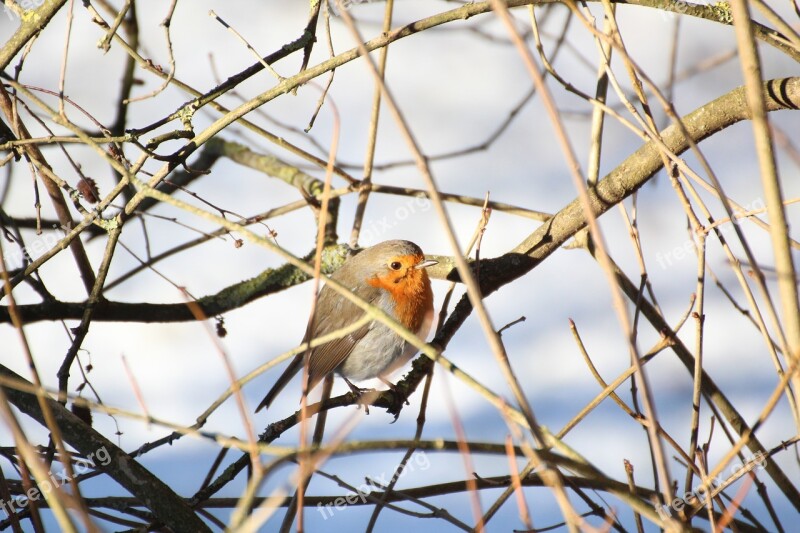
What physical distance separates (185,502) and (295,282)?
1.33 m

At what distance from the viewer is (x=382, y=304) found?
330 cm

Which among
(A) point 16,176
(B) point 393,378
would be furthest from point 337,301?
(A) point 16,176

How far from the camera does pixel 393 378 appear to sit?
12.5 feet

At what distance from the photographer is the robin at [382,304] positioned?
3.24 m

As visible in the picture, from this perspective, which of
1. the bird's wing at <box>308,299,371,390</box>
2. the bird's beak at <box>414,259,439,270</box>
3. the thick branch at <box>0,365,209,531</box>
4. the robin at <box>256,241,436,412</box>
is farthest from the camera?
the bird's wing at <box>308,299,371,390</box>

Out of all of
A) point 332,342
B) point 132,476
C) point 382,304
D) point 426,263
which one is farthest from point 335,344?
point 132,476

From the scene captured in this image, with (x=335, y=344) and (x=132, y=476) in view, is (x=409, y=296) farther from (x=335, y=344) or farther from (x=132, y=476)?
(x=132, y=476)

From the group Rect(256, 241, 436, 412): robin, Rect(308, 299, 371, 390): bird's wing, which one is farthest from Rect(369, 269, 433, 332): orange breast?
Rect(308, 299, 371, 390): bird's wing

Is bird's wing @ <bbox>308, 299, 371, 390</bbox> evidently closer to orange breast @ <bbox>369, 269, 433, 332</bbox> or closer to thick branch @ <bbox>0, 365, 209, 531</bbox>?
orange breast @ <bbox>369, 269, 433, 332</bbox>

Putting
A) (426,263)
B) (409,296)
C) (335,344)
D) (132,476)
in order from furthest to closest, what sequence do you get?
1. (335,344)
2. (409,296)
3. (426,263)
4. (132,476)

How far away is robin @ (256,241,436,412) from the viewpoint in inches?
128

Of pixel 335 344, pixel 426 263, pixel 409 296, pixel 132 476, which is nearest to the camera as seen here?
pixel 132 476

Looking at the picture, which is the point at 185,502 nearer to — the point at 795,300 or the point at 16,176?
the point at 795,300

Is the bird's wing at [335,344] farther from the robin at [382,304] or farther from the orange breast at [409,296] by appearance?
the orange breast at [409,296]
